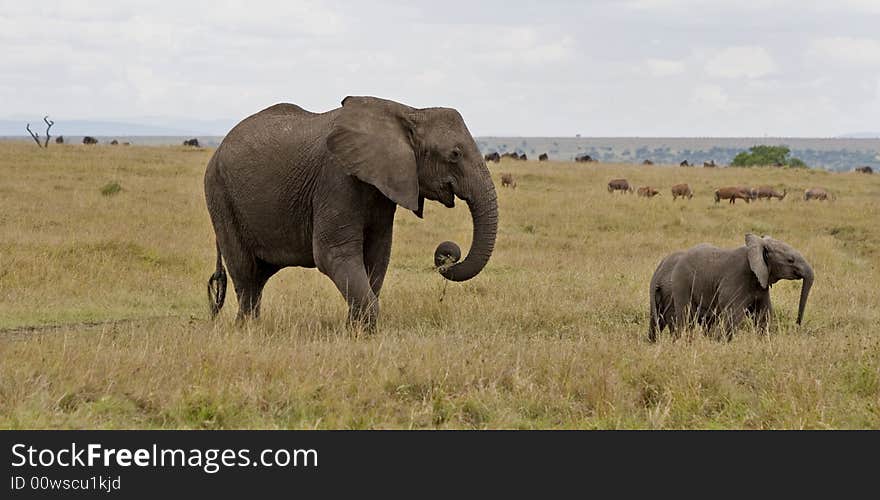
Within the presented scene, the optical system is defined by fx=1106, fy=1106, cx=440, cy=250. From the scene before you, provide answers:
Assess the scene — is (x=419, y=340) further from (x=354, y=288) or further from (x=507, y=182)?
(x=507, y=182)

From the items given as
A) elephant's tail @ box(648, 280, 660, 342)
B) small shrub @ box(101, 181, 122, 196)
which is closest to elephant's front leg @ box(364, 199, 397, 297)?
elephant's tail @ box(648, 280, 660, 342)

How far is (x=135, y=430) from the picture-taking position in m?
6.92

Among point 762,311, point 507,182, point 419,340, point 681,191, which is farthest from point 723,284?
point 681,191

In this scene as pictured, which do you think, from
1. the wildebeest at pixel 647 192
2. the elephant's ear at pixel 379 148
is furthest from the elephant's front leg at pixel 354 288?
the wildebeest at pixel 647 192

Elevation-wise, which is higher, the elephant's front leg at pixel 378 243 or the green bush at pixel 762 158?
the elephant's front leg at pixel 378 243

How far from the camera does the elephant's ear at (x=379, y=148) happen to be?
10.4 metres

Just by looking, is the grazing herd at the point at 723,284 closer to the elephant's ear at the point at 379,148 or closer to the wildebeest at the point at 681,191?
the elephant's ear at the point at 379,148

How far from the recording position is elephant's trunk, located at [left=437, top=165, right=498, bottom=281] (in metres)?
10.5

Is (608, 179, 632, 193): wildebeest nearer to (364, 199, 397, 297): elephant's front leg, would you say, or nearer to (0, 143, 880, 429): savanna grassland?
(0, 143, 880, 429): savanna grassland

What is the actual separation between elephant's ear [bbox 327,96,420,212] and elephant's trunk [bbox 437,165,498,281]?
22.2 inches

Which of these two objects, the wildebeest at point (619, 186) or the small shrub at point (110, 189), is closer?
the small shrub at point (110, 189)

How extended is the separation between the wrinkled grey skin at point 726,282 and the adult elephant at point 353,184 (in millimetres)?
2165
